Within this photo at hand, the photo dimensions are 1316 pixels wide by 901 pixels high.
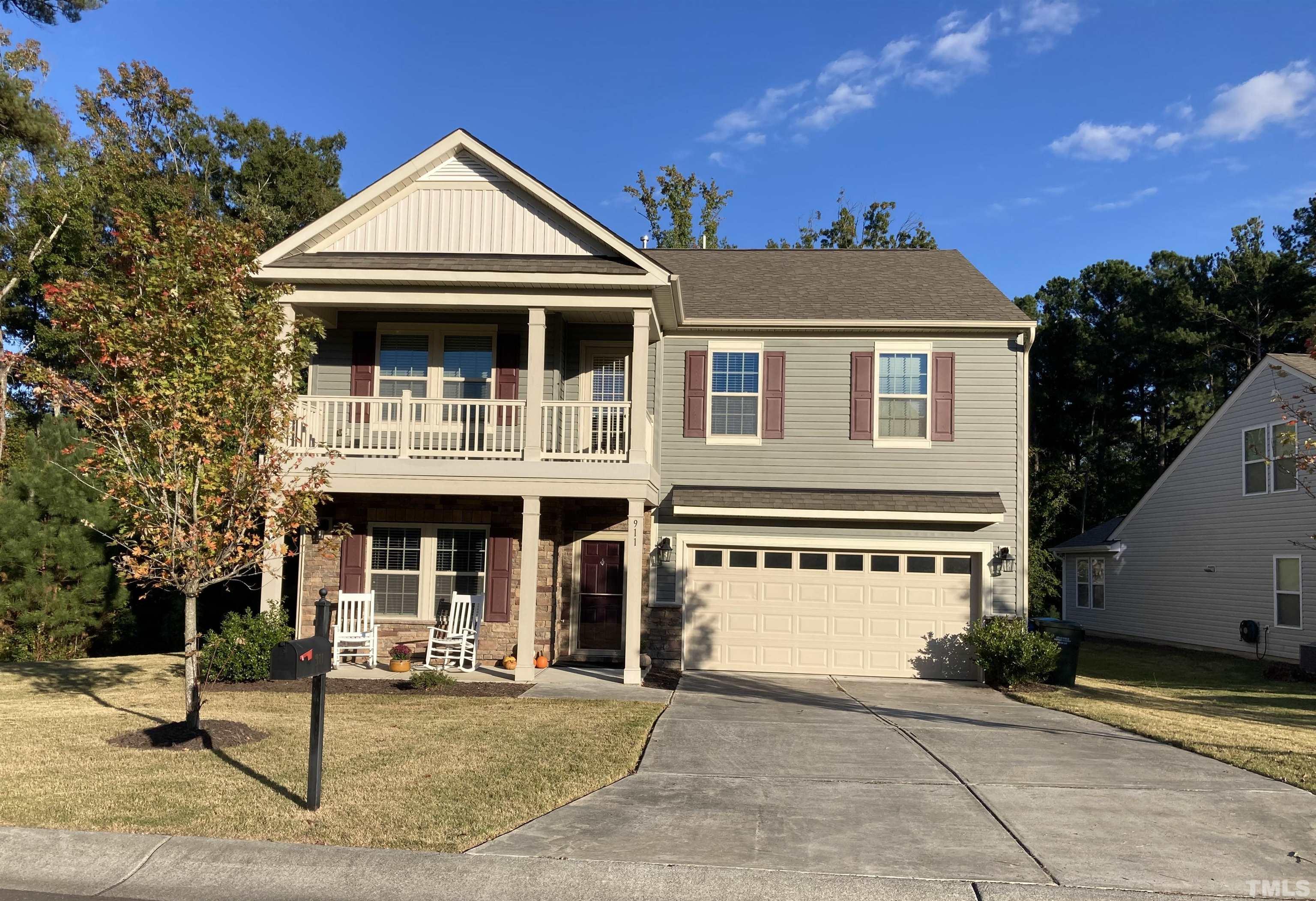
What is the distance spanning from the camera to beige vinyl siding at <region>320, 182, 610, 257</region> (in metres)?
14.0

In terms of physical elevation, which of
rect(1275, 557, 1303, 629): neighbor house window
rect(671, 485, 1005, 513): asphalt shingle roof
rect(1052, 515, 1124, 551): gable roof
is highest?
rect(671, 485, 1005, 513): asphalt shingle roof

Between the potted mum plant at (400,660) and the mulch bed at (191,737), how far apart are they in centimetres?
431

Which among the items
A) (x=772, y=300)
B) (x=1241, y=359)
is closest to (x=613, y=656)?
(x=772, y=300)

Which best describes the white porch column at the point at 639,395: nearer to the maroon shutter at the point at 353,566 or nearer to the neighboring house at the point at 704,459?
the neighboring house at the point at 704,459

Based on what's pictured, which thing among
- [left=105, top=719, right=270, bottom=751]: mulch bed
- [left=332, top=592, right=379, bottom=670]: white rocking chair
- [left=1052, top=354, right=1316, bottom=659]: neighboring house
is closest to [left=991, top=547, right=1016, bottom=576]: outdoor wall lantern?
[left=1052, top=354, right=1316, bottom=659]: neighboring house

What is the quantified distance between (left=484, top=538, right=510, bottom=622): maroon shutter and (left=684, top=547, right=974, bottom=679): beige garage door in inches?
111

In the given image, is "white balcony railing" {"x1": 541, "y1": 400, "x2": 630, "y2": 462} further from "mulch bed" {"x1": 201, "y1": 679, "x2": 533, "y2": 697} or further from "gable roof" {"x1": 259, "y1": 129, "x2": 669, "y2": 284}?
"mulch bed" {"x1": 201, "y1": 679, "x2": 533, "y2": 697}

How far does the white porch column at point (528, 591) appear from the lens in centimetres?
1276

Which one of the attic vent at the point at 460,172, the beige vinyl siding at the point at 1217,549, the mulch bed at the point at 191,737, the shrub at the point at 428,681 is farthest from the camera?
the beige vinyl siding at the point at 1217,549

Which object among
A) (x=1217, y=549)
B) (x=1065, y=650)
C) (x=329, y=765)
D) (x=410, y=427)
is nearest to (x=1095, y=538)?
(x=1217, y=549)

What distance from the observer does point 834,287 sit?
1644cm

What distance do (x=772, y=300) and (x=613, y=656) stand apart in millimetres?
6449

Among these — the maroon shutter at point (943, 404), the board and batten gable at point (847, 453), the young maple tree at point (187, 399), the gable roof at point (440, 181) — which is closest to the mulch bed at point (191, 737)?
the young maple tree at point (187, 399)

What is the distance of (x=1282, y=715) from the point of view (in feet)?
40.7
